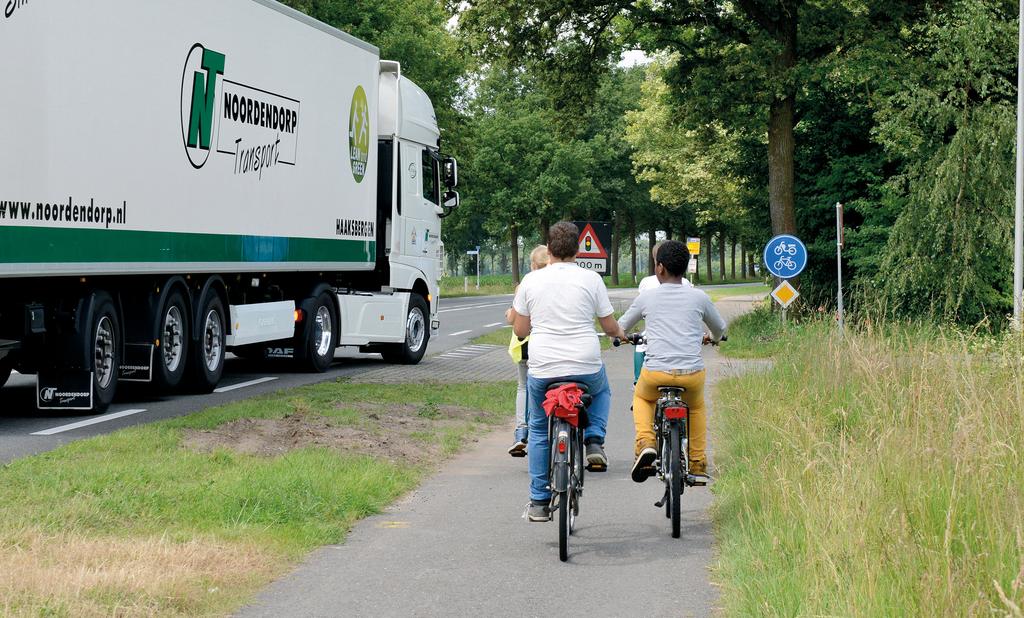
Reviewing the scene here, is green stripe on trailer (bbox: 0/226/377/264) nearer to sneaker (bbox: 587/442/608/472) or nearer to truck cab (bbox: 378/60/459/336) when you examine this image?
truck cab (bbox: 378/60/459/336)

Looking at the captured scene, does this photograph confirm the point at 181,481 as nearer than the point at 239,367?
Yes

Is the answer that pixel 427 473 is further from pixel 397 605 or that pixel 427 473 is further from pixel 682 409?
pixel 397 605

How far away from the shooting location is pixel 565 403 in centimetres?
689

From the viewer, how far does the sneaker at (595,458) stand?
746 centimetres

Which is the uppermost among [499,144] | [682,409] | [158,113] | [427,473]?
[499,144]

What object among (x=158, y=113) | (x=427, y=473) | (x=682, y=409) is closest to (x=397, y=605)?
(x=682, y=409)

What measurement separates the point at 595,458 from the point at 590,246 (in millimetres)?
17854

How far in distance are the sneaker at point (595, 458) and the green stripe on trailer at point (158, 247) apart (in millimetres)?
5423

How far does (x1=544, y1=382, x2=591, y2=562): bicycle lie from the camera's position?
6684 mm

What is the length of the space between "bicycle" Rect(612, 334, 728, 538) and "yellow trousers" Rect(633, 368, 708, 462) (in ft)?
0.11

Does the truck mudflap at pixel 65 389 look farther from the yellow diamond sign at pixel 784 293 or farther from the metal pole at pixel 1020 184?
the metal pole at pixel 1020 184

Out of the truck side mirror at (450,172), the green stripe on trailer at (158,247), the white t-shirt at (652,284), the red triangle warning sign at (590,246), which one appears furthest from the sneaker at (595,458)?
the red triangle warning sign at (590,246)

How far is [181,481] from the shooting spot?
8320 mm

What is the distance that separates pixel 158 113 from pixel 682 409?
24.9ft
